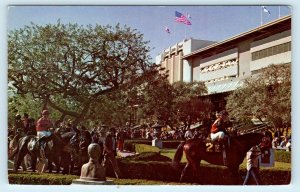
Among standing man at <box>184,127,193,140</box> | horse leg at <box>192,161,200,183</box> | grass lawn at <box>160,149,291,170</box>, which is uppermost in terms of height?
standing man at <box>184,127,193,140</box>

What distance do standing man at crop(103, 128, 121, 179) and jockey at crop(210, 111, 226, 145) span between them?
105 centimetres

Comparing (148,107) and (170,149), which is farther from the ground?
(148,107)

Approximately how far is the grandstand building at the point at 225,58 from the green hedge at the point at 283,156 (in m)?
0.76

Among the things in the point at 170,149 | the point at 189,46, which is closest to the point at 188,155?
the point at 170,149

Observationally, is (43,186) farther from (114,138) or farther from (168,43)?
(168,43)

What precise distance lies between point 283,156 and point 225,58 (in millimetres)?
1197

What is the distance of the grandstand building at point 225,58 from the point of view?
6383 millimetres

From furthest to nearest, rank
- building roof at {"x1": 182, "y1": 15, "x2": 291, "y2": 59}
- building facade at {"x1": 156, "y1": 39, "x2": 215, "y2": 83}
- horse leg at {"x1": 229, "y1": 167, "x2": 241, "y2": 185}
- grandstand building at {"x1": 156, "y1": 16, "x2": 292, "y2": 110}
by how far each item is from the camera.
Answer: horse leg at {"x1": 229, "y1": 167, "x2": 241, "y2": 185}
building facade at {"x1": 156, "y1": 39, "x2": 215, "y2": 83}
grandstand building at {"x1": 156, "y1": 16, "x2": 292, "y2": 110}
building roof at {"x1": 182, "y1": 15, "x2": 291, "y2": 59}

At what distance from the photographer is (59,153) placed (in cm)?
663

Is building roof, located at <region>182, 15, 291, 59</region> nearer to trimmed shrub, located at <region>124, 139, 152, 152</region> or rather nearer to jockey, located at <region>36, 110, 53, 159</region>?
trimmed shrub, located at <region>124, 139, 152, 152</region>

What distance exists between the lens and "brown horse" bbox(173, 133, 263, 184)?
656 centimetres

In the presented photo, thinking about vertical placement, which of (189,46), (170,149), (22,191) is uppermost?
(189,46)

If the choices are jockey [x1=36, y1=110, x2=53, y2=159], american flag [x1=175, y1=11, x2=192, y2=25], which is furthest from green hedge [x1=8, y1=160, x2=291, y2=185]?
american flag [x1=175, y1=11, x2=192, y2=25]

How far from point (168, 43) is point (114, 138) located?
117cm
